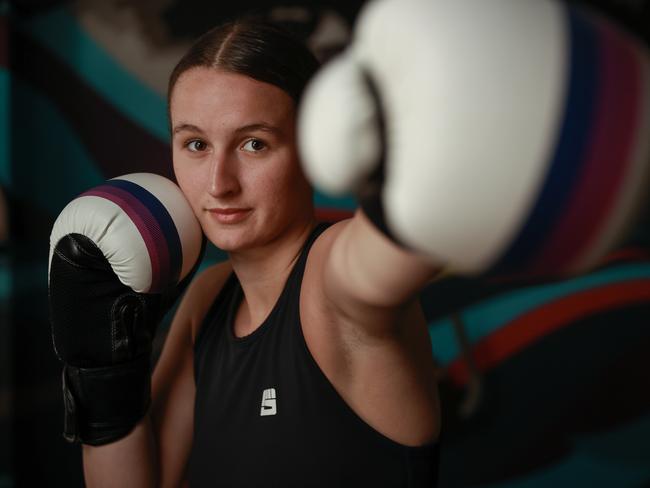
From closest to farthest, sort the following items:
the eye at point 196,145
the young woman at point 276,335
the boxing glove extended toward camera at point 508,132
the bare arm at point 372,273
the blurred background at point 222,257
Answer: the boxing glove extended toward camera at point 508,132
the bare arm at point 372,273
the young woman at point 276,335
the eye at point 196,145
the blurred background at point 222,257

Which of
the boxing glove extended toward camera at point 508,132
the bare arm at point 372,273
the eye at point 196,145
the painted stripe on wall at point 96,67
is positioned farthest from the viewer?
the painted stripe on wall at point 96,67

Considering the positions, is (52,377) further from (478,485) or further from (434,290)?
(478,485)

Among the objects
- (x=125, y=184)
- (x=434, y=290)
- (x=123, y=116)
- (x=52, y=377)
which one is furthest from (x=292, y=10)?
(x=52, y=377)

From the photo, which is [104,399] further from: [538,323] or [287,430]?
[538,323]

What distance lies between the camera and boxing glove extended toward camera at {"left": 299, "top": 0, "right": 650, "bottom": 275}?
0.40 m

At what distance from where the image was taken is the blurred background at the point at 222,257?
2176 millimetres

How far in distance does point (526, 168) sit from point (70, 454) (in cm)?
255

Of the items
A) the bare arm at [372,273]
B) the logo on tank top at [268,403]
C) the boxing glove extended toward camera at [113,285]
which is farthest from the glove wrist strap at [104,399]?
the bare arm at [372,273]

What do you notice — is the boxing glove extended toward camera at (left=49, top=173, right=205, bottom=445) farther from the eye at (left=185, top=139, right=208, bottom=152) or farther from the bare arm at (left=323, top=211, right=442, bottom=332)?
the bare arm at (left=323, top=211, right=442, bottom=332)

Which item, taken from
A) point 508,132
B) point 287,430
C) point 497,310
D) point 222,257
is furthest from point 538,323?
point 508,132

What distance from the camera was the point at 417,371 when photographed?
75cm

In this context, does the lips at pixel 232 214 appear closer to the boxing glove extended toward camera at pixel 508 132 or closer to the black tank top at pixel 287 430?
the black tank top at pixel 287 430

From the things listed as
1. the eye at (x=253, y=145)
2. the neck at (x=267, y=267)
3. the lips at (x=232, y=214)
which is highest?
the eye at (x=253, y=145)

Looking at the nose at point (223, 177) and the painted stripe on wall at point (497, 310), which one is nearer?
the nose at point (223, 177)
